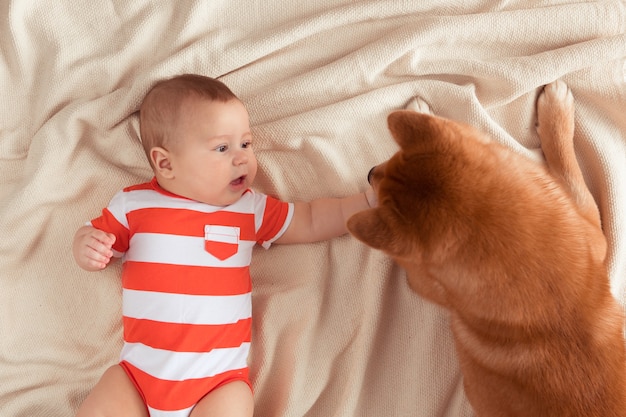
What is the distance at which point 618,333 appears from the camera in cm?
146

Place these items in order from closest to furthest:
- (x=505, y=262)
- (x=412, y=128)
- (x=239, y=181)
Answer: (x=505, y=262) → (x=412, y=128) → (x=239, y=181)

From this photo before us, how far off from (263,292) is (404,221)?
2.63 ft

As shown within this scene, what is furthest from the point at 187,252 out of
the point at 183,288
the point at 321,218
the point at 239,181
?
the point at 321,218

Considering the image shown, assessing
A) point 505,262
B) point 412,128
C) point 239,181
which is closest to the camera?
point 505,262

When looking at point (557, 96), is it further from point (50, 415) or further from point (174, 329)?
point (50, 415)

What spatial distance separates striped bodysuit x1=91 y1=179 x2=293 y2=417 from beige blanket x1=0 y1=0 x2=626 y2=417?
0.15 metres

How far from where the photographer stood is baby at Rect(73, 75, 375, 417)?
5.61ft

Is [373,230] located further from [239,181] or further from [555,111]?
[555,111]

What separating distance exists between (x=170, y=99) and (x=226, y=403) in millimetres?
968

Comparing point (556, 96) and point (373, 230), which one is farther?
point (556, 96)

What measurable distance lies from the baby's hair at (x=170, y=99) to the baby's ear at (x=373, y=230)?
688 millimetres

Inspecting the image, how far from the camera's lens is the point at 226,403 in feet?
5.56

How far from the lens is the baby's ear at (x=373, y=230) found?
4.20 feet

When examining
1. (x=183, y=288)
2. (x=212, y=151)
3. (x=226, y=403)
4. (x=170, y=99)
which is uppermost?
(x=170, y=99)
